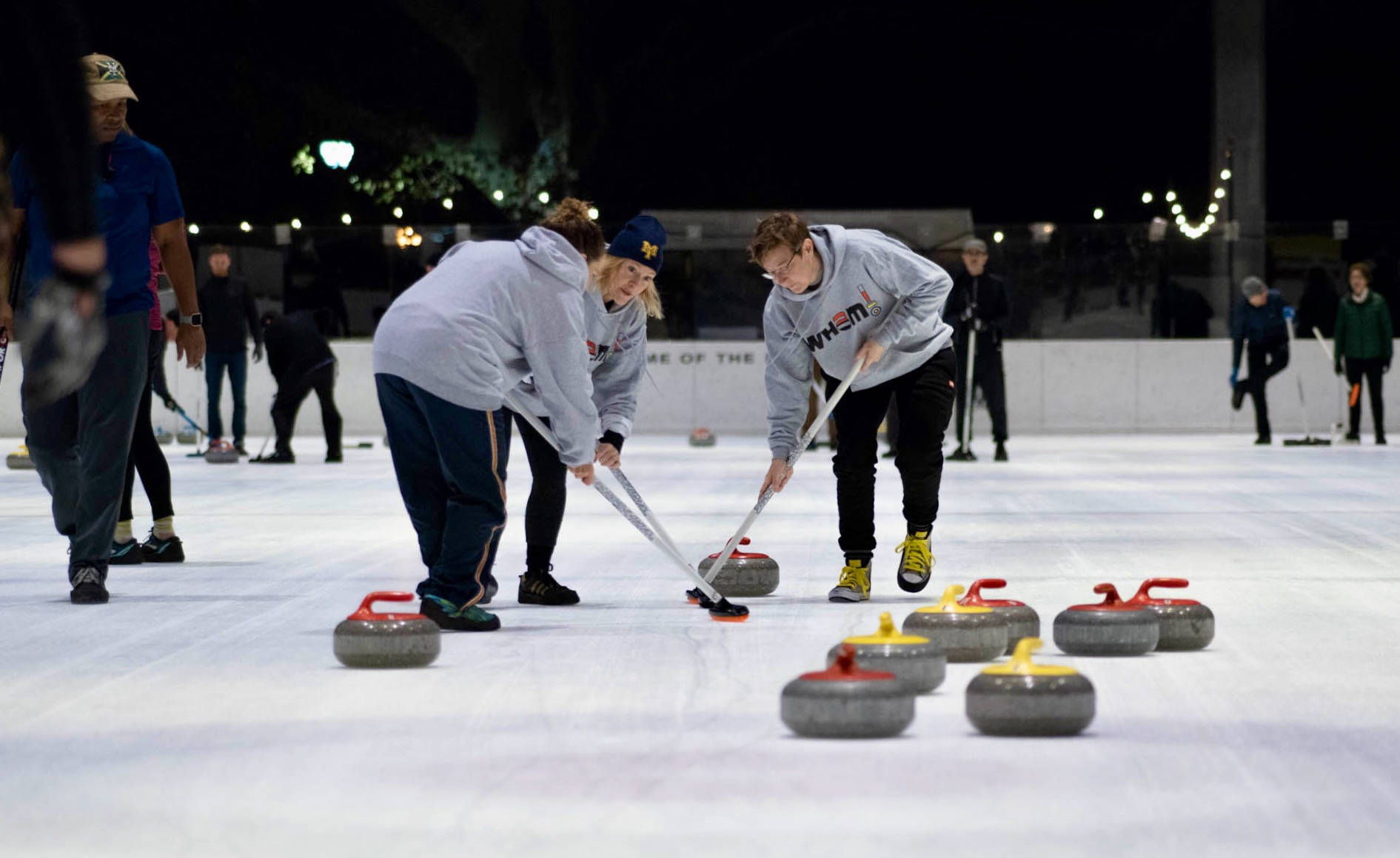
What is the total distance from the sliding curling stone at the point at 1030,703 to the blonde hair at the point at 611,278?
213 cm

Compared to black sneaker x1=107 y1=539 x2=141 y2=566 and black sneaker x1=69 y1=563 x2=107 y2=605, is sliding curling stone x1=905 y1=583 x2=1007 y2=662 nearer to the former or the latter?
black sneaker x1=69 y1=563 x2=107 y2=605

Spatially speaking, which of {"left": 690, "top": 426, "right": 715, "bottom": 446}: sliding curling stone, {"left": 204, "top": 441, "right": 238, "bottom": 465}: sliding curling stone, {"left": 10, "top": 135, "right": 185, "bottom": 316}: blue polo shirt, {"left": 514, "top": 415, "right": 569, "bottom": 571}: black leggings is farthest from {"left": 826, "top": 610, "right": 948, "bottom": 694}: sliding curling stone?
{"left": 690, "top": 426, "right": 715, "bottom": 446}: sliding curling stone

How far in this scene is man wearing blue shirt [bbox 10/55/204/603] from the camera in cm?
561

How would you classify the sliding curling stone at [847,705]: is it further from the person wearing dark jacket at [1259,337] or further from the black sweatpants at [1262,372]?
the person wearing dark jacket at [1259,337]

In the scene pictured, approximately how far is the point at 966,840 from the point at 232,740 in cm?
148

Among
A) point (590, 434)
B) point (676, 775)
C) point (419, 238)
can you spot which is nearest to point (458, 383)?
point (590, 434)

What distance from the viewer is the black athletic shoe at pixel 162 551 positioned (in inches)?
269

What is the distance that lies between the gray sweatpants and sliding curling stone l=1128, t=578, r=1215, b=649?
305 centimetres

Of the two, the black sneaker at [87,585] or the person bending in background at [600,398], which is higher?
the person bending in background at [600,398]

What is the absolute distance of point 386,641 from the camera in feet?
14.0

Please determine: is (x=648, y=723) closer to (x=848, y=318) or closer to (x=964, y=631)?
(x=964, y=631)

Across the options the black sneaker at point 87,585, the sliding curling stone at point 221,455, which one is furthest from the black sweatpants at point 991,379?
the black sneaker at point 87,585

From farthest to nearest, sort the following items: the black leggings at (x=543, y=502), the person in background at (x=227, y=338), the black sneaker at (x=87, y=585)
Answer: the person in background at (x=227, y=338), the black leggings at (x=543, y=502), the black sneaker at (x=87, y=585)

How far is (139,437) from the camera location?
6.70m
